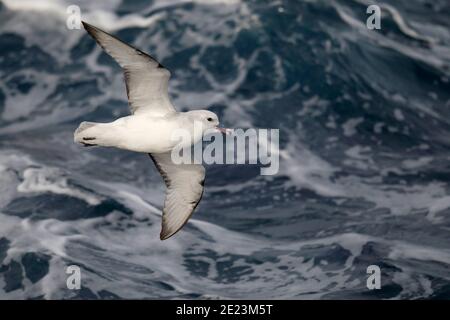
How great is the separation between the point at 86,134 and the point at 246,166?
1388 centimetres

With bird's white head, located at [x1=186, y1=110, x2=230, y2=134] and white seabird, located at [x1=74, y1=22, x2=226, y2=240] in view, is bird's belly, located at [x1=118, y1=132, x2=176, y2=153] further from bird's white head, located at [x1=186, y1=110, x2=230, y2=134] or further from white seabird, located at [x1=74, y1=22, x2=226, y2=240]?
bird's white head, located at [x1=186, y1=110, x2=230, y2=134]

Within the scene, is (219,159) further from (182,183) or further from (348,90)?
(182,183)

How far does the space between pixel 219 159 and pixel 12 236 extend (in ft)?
20.8

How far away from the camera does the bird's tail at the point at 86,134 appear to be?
17.4 m

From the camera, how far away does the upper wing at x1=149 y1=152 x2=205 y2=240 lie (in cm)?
1981

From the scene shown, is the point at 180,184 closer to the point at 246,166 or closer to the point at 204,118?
the point at 204,118

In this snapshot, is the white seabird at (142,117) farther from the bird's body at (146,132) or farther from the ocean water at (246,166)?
the ocean water at (246,166)

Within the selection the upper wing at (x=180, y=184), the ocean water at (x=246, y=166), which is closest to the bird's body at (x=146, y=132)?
the upper wing at (x=180, y=184)

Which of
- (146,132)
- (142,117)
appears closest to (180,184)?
(142,117)

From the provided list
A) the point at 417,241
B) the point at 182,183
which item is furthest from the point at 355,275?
the point at 182,183

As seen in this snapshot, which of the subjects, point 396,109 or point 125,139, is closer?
point 125,139

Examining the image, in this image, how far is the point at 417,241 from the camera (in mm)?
28219

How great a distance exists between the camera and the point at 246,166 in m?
31.0

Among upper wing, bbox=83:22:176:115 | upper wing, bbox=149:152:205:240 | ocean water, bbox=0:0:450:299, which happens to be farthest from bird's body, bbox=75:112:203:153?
ocean water, bbox=0:0:450:299
